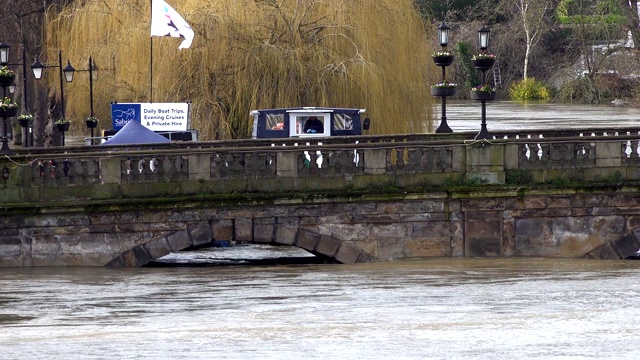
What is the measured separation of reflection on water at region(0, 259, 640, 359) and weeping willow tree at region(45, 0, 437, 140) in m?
9.32

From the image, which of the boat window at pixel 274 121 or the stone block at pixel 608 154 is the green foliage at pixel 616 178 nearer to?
the stone block at pixel 608 154

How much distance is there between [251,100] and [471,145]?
10.5m

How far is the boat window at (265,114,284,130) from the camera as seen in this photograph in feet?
112

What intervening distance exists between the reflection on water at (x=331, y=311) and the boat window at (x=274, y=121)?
20.0 ft

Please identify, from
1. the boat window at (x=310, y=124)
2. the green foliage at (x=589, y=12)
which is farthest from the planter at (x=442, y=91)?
the green foliage at (x=589, y=12)

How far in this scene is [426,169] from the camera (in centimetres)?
2764

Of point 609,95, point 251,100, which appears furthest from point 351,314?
point 609,95

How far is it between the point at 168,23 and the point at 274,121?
172 inches

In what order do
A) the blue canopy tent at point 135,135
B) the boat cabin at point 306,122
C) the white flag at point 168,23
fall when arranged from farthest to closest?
the white flag at point 168,23, the boat cabin at point 306,122, the blue canopy tent at point 135,135

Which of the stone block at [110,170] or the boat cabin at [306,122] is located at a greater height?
the boat cabin at [306,122]

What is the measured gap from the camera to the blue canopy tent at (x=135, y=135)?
3219 cm

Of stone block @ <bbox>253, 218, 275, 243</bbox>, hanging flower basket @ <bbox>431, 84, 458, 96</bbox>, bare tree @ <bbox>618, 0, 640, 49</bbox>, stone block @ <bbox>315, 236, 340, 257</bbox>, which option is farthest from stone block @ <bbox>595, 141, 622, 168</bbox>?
bare tree @ <bbox>618, 0, 640, 49</bbox>

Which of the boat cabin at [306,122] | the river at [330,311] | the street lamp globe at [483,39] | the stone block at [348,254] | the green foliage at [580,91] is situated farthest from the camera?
the green foliage at [580,91]

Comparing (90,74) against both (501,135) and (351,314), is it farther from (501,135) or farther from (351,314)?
(351,314)
